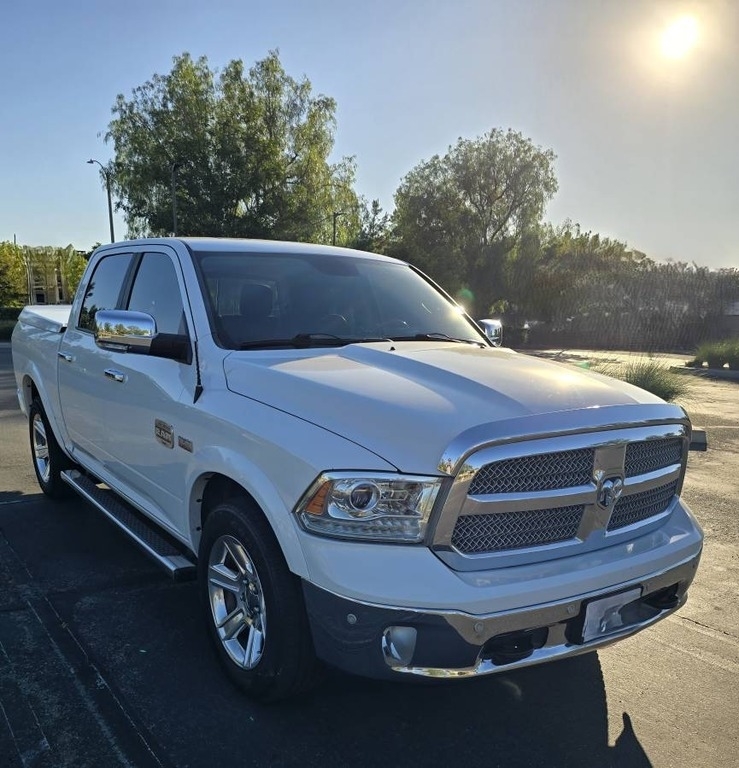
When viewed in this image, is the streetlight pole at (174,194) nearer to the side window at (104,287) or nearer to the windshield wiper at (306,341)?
the side window at (104,287)

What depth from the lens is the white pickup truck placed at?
7.29ft

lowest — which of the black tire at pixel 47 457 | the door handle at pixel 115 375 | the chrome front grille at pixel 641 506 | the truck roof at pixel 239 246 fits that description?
the black tire at pixel 47 457

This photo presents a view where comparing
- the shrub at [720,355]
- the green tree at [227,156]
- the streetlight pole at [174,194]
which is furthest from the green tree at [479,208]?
the shrub at [720,355]

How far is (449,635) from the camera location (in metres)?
2.17

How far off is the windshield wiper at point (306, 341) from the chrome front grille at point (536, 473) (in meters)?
1.35

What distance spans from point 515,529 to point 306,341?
1495 mm

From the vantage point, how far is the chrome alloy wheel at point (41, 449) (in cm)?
568

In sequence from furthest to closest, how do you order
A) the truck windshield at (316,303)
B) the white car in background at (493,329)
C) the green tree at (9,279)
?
the green tree at (9,279) < the white car in background at (493,329) < the truck windshield at (316,303)

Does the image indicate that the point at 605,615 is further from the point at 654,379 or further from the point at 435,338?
the point at 654,379

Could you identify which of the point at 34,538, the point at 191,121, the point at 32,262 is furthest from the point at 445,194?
the point at 32,262

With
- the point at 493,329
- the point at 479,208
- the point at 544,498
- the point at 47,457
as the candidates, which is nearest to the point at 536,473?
the point at 544,498

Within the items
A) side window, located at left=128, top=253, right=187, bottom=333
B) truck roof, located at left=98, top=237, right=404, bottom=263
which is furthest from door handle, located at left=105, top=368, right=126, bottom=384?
truck roof, located at left=98, top=237, right=404, bottom=263

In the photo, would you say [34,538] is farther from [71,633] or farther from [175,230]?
[175,230]

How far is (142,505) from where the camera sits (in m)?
3.84
